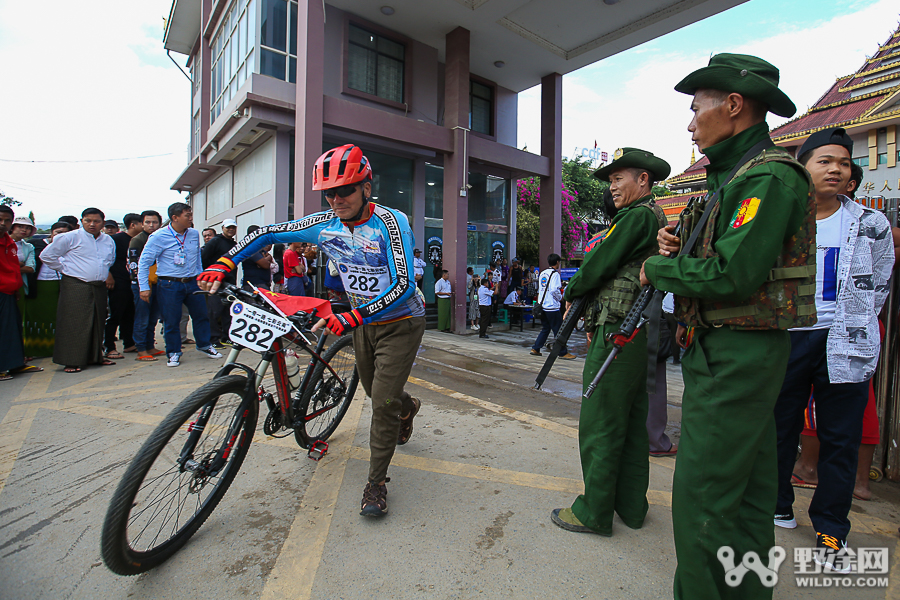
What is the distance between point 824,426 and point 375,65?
41.8ft

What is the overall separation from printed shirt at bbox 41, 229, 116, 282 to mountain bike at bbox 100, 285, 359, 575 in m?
4.51

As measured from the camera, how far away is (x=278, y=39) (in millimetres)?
11469

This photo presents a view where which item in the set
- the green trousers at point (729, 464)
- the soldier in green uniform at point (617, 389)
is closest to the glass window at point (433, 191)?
the soldier in green uniform at point (617, 389)

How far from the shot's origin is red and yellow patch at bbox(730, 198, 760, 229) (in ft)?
4.76

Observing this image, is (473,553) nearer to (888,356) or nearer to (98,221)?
(888,356)

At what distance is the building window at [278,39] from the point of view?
11.3 m

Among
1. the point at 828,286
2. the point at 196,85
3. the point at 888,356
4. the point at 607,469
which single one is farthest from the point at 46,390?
the point at 196,85

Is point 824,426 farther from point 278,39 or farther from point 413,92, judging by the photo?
point 278,39

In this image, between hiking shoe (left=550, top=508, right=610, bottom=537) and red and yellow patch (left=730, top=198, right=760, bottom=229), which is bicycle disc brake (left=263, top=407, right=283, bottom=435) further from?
red and yellow patch (left=730, top=198, right=760, bottom=229)

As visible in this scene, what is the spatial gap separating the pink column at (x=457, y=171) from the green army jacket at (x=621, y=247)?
29.5 ft

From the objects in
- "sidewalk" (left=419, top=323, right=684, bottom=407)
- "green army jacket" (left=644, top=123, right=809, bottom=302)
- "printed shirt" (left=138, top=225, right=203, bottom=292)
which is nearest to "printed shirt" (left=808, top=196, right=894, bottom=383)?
"green army jacket" (left=644, top=123, right=809, bottom=302)

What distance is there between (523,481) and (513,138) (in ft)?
48.5

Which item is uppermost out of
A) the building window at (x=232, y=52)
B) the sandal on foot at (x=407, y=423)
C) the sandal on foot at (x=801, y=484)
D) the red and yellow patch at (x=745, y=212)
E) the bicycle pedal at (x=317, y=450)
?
the building window at (x=232, y=52)

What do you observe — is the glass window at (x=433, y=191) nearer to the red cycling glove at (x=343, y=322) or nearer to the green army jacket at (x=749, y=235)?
the red cycling glove at (x=343, y=322)
